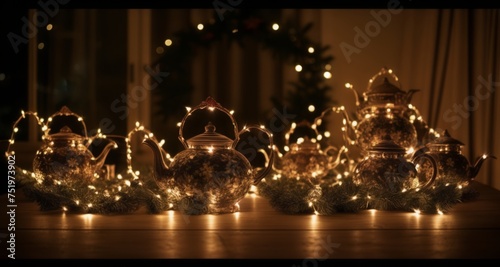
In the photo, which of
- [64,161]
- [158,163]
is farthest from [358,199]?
[64,161]

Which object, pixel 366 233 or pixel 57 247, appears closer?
pixel 57 247

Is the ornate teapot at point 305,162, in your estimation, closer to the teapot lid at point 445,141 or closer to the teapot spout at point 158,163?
the teapot lid at point 445,141

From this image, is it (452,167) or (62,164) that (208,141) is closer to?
(62,164)

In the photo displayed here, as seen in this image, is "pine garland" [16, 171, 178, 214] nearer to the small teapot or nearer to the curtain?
the small teapot

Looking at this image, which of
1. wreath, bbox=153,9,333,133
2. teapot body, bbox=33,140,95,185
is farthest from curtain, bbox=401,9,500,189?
teapot body, bbox=33,140,95,185

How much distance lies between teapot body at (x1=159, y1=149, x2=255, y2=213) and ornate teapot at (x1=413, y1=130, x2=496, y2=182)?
23.8 inches

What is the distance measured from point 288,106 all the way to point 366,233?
207 centimetres

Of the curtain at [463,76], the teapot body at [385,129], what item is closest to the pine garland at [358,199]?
the teapot body at [385,129]

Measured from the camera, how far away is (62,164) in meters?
1.58

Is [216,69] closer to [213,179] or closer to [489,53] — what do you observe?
[489,53]

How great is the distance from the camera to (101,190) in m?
1.46

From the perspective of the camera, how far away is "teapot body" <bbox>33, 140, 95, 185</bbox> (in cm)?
158

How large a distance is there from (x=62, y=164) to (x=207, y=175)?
1.85 feet
